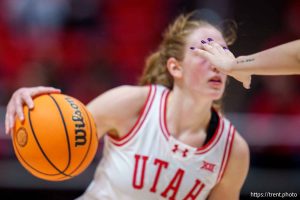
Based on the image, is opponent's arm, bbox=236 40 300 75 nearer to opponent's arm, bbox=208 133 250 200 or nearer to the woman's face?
the woman's face

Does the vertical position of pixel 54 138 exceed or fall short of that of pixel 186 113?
it falls short

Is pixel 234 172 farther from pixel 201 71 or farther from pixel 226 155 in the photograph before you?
pixel 201 71

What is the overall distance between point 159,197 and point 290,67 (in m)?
1.32

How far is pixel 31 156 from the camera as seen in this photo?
2604 mm

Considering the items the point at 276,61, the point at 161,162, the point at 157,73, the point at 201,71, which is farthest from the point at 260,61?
the point at 157,73

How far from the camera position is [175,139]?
3.11 meters

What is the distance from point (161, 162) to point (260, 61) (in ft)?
3.68

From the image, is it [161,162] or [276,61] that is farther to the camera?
[161,162]

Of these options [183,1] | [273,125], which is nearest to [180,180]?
[273,125]

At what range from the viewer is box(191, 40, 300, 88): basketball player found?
197 centimetres

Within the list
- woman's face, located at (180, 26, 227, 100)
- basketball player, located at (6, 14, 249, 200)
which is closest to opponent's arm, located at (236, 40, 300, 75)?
woman's face, located at (180, 26, 227, 100)

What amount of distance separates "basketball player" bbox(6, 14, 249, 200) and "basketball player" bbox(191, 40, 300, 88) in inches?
24.1

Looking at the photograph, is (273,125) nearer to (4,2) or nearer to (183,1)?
(183,1)

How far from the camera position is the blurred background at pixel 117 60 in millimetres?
4238
